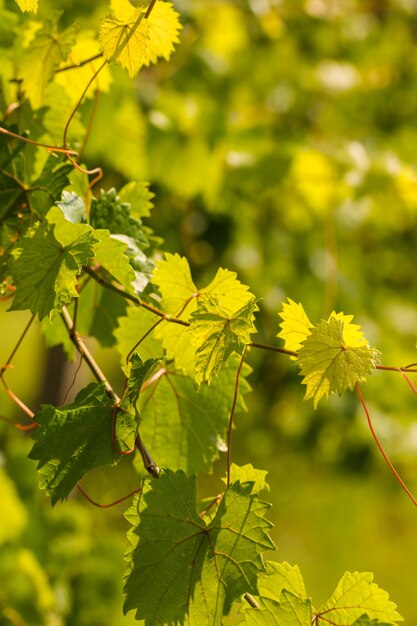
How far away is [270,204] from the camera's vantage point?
237cm

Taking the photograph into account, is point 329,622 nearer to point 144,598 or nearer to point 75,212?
point 144,598

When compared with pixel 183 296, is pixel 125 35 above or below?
above

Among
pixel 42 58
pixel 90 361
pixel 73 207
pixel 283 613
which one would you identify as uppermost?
pixel 42 58

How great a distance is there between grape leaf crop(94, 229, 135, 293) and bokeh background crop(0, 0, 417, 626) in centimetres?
23

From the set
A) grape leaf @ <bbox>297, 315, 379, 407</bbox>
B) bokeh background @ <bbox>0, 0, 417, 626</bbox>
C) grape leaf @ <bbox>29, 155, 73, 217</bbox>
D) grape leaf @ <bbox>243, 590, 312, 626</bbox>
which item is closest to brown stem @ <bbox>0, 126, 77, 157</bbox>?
grape leaf @ <bbox>29, 155, 73, 217</bbox>

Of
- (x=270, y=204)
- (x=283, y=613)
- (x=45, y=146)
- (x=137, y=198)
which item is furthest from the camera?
(x=270, y=204)

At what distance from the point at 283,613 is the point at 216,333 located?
0.19 m

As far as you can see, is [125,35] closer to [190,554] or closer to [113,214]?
[113,214]

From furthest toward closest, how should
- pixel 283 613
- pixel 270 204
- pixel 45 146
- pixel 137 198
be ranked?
1. pixel 270 204
2. pixel 137 198
3. pixel 45 146
4. pixel 283 613

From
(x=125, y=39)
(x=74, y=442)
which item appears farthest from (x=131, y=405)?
(x=125, y=39)

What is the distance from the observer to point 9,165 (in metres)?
0.77

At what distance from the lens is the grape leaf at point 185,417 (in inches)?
30.6

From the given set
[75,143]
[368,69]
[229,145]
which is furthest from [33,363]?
[75,143]

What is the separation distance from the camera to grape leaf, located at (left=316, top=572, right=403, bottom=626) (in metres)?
0.62
